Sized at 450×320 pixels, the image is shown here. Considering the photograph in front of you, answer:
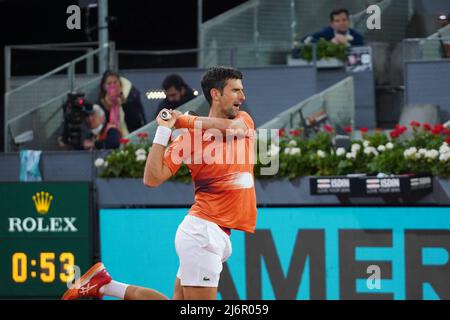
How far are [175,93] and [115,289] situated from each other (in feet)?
18.0

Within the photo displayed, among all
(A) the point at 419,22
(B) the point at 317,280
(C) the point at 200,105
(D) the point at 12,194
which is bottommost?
(B) the point at 317,280

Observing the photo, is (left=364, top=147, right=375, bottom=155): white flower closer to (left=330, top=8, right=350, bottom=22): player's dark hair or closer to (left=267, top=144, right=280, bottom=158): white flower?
(left=267, top=144, right=280, bottom=158): white flower

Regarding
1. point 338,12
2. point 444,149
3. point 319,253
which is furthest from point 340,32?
point 319,253

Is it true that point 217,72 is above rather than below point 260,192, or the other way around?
above

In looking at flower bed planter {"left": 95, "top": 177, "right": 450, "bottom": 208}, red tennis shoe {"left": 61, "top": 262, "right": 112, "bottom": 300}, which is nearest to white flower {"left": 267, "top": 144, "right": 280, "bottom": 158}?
A: flower bed planter {"left": 95, "top": 177, "right": 450, "bottom": 208}

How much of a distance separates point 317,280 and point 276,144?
146cm

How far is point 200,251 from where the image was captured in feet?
23.4

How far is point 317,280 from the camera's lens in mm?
10875

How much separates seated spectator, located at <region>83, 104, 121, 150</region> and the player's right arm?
5.75 meters

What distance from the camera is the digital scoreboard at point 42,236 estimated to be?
39.0 ft

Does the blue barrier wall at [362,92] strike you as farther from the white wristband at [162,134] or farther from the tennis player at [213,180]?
the white wristband at [162,134]

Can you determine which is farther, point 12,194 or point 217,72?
point 12,194
